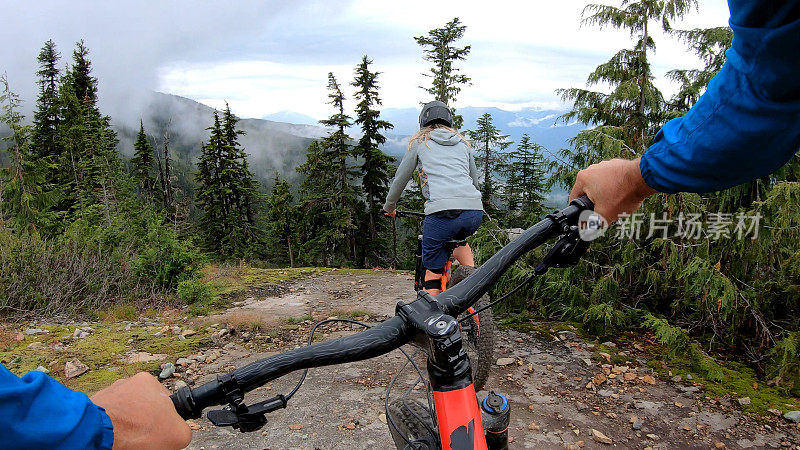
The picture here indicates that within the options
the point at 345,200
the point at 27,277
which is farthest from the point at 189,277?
→ the point at 345,200

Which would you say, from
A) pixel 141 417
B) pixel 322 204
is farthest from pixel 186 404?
pixel 322 204

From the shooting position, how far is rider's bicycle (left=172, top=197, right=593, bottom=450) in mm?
1006

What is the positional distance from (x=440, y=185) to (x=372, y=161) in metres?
20.6

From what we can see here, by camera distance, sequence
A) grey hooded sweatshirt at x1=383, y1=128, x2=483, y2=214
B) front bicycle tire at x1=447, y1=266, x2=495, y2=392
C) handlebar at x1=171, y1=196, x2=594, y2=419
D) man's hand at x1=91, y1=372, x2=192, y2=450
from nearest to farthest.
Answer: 1. man's hand at x1=91, y1=372, x2=192, y2=450
2. handlebar at x1=171, y1=196, x2=594, y2=419
3. front bicycle tire at x1=447, y1=266, x2=495, y2=392
4. grey hooded sweatshirt at x1=383, y1=128, x2=483, y2=214

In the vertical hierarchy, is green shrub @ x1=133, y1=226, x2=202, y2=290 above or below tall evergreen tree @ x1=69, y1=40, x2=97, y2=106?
below

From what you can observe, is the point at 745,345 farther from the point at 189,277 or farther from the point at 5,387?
the point at 189,277

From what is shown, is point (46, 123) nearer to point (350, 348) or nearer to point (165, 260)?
point (165, 260)

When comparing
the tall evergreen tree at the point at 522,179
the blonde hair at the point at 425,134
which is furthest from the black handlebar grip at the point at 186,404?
the tall evergreen tree at the point at 522,179

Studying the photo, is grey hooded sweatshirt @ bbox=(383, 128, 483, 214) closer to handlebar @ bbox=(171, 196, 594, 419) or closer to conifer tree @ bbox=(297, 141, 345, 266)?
handlebar @ bbox=(171, 196, 594, 419)

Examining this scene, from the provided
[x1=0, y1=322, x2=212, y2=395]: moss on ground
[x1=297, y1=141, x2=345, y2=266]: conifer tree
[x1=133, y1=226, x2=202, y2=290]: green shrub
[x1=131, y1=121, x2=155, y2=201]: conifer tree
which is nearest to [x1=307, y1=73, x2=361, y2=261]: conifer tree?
[x1=297, y1=141, x2=345, y2=266]: conifer tree

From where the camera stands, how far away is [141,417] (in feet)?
3.12

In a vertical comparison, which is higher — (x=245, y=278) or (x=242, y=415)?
(x=242, y=415)

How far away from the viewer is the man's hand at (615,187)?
123 centimetres

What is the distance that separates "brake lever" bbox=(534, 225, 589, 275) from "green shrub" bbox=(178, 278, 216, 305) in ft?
23.3
